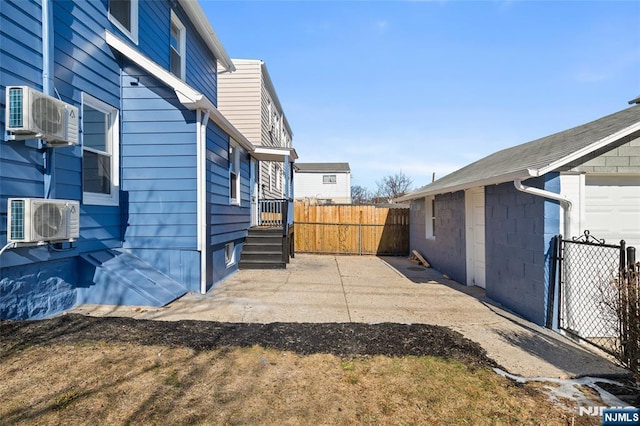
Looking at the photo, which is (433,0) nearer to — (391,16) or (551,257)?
(391,16)

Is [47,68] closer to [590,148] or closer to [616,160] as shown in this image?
[590,148]

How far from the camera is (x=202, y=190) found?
6.28 metres

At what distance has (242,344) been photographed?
12.5ft

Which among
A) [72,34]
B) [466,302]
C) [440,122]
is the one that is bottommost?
[466,302]

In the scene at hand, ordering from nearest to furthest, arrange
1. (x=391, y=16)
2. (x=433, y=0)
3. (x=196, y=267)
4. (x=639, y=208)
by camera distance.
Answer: (x=639, y=208)
(x=196, y=267)
(x=433, y=0)
(x=391, y=16)

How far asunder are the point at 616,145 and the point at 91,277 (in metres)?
8.24

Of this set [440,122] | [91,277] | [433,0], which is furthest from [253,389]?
[440,122]

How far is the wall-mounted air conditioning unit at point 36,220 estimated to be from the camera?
367 centimetres

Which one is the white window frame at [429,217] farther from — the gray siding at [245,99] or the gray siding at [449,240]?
the gray siding at [245,99]

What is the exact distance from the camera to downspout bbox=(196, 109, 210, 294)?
6.22m

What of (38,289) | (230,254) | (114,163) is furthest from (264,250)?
(38,289)

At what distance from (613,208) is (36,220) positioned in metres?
7.95

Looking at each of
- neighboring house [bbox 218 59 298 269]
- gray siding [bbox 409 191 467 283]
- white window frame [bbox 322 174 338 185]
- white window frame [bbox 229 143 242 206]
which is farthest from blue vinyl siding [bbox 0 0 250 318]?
white window frame [bbox 322 174 338 185]

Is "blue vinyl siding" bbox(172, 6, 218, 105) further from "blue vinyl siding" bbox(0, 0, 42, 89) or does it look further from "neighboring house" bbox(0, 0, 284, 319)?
"blue vinyl siding" bbox(0, 0, 42, 89)
